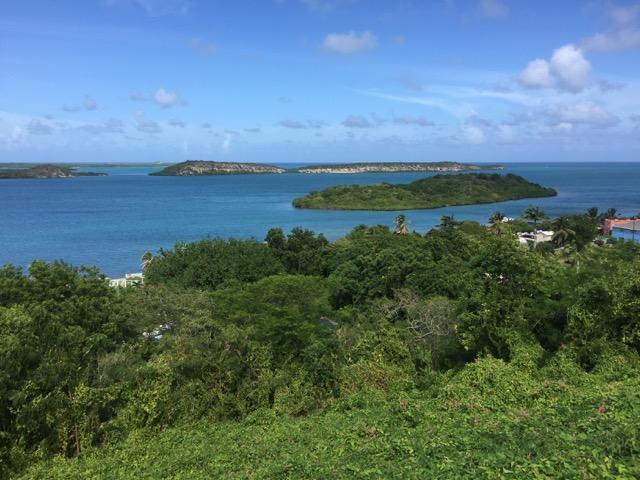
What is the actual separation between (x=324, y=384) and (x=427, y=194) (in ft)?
381

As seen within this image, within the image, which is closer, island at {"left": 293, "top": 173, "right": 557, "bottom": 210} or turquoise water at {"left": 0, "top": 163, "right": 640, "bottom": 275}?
turquoise water at {"left": 0, "top": 163, "right": 640, "bottom": 275}

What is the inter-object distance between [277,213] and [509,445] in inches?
3732

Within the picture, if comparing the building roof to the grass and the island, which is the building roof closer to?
the island

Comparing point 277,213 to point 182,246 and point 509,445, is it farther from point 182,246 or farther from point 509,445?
point 509,445

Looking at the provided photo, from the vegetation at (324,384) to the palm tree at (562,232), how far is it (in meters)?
33.7

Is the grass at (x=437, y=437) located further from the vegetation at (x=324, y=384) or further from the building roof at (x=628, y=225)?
the building roof at (x=628, y=225)

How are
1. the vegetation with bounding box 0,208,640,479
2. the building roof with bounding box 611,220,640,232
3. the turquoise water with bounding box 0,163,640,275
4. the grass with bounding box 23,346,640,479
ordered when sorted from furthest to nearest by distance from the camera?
the building roof with bounding box 611,220,640,232 → the turquoise water with bounding box 0,163,640,275 → the vegetation with bounding box 0,208,640,479 → the grass with bounding box 23,346,640,479


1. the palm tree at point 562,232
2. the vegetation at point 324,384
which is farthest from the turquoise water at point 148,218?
the vegetation at point 324,384

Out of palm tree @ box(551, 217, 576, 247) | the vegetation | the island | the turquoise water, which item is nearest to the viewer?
the vegetation

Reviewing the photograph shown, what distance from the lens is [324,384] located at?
1459cm

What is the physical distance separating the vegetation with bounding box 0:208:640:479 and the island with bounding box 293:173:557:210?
91.7 m

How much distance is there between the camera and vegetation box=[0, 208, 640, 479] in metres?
8.33

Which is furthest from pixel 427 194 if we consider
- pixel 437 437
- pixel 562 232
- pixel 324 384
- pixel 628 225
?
pixel 437 437

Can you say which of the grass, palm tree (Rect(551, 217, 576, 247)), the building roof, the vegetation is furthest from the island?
the grass
